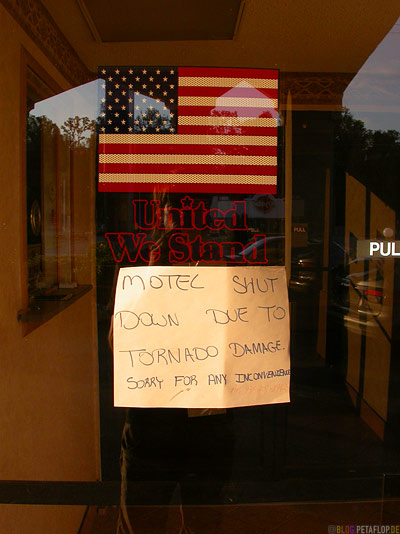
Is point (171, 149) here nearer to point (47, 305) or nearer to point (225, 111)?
point (225, 111)

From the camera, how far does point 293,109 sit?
218 centimetres

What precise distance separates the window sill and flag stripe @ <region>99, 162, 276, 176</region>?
0.66 metres

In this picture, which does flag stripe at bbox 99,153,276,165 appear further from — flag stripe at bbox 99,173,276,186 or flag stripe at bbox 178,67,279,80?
flag stripe at bbox 178,67,279,80

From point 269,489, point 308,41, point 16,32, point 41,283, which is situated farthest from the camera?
point 41,283

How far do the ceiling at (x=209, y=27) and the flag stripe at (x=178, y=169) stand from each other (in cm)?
41

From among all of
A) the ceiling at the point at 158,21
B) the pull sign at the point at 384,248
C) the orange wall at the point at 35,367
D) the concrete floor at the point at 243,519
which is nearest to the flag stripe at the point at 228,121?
the ceiling at the point at 158,21

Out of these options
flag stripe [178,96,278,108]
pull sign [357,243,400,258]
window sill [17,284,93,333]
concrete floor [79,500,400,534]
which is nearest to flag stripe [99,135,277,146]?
flag stripe [178,96,278,108]

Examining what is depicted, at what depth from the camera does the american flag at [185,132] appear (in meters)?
1.83

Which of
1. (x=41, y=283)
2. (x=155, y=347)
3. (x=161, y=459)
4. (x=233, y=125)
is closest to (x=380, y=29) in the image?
(x=233, y=125)

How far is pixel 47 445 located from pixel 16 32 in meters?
1.79

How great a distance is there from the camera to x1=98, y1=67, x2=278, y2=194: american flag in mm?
1830

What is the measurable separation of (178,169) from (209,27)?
2.03 feet

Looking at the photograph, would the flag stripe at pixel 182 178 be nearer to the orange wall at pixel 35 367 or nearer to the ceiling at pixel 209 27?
the orange wall at pixel 35 367

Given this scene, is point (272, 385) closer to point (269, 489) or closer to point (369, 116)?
point (269, 489)
